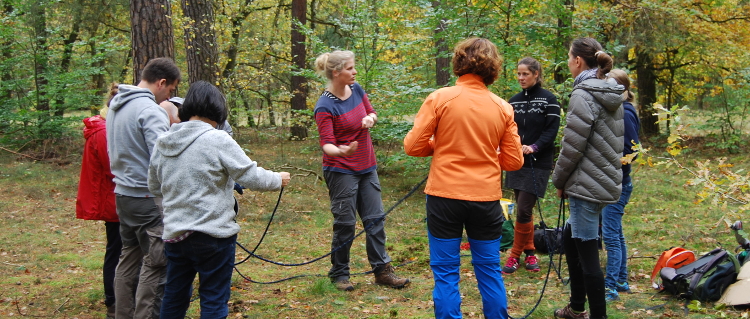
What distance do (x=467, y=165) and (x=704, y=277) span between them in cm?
228

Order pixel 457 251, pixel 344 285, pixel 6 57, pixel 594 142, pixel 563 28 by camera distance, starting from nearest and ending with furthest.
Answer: pixel 457 251
pixel 594 142
pixel 344 285
pixel 563 28
pixel 6 57

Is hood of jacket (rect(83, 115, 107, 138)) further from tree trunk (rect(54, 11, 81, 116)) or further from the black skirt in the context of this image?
tree trunk (rect(54, 11, 81, 116))

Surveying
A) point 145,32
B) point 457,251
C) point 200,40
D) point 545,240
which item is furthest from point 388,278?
point 200,40

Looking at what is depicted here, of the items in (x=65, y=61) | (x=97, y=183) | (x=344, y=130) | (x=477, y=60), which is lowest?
(x=97, y=183)

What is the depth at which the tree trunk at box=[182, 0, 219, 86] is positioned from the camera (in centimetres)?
849

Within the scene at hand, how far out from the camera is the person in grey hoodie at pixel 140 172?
336 centimetres

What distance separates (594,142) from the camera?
3465 millimetres

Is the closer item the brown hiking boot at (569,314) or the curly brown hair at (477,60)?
the curly brown hair at (477,60)

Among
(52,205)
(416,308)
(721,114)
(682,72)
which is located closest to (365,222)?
(416,308)

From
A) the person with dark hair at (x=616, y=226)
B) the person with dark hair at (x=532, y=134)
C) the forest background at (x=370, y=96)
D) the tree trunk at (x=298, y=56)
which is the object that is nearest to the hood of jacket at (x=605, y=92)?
the forest background at (x=370, y=96)

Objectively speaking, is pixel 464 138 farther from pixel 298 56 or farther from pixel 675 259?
pixel 298 56

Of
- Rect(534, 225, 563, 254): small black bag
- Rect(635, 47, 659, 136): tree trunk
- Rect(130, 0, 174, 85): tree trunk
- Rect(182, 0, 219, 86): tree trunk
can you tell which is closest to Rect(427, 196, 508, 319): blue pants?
Rect(534, 225, 563, 254): small black bag

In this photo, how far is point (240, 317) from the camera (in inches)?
158

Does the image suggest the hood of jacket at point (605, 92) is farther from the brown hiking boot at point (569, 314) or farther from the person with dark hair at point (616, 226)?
the brown hiking boot at point (569, 314)
